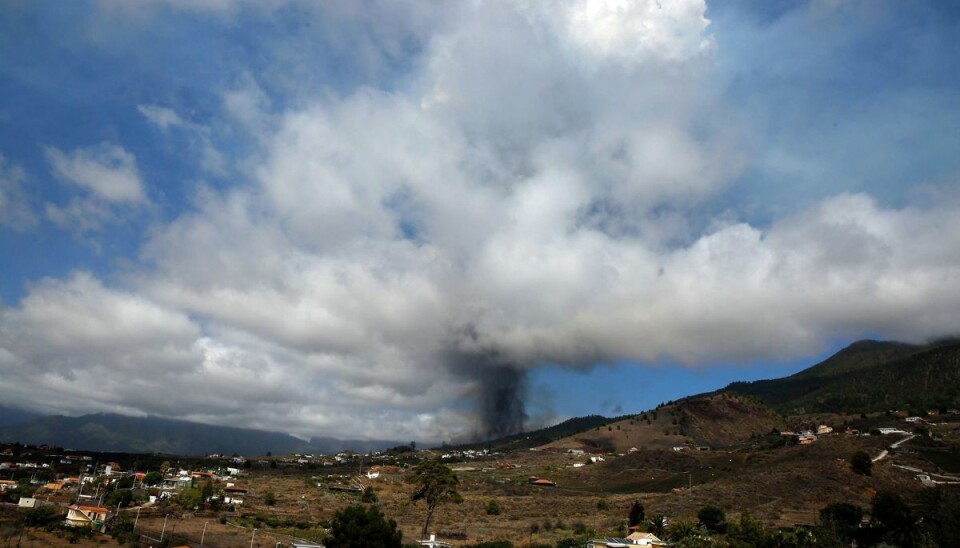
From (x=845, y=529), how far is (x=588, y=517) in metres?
33.0

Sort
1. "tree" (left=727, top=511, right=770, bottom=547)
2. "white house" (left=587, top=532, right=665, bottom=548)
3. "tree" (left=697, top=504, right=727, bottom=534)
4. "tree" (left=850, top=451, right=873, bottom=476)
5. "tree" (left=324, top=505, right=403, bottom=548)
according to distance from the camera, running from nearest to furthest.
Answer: "tree" (left=324, top=505, right=403, bottom=548) → "tree" (left=727, top=511, right=770, bottom=547) → "white house" (left=587, top=532, right=665, bottom=548) → "tree" (left=697, top=504, right=727, bottom=534) → "tree" (left=850, top=451, right=873, bottom=476)

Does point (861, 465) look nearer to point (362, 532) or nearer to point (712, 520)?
point (712, 520)

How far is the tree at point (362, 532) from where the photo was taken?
41756mm

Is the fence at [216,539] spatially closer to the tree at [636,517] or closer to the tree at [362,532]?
the tree at [362,532]

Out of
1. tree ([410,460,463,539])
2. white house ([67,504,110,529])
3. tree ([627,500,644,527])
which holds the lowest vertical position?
white house ([67,504,110,529])

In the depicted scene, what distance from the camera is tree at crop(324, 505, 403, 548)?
41.8 metres

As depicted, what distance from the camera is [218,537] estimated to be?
6088cm

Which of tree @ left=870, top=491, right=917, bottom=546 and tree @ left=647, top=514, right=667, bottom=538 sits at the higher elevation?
tree @ left=870, top=491, right=917, bottom=546

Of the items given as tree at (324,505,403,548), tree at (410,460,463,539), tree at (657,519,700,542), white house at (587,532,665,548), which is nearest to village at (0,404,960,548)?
white house at (587,532,665,548)

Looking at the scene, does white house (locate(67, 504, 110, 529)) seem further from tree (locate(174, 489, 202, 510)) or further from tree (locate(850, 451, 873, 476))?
tree (locate(850, 451, 873, 476))

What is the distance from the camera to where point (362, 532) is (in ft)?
138

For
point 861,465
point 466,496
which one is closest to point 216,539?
point 466,496

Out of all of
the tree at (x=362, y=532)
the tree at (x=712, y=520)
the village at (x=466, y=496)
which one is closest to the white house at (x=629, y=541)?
the village at (x=466, y=496)

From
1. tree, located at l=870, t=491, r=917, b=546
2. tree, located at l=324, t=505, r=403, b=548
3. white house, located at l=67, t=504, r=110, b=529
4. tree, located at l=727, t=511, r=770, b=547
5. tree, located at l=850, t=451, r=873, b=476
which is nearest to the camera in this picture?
tree, located at l=324, t=505, r=403, b=548
